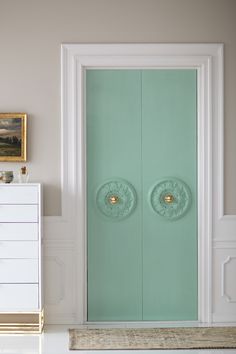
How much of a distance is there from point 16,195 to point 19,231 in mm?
286

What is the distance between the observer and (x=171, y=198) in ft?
19.0

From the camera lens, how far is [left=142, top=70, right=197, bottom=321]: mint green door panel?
5801mm

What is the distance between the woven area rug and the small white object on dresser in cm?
48

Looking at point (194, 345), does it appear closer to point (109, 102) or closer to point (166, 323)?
point (166, 323)

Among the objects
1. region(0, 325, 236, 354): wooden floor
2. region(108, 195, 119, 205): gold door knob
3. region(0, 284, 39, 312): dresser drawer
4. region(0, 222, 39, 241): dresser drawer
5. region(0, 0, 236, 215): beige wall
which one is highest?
region(0, 0, 236, 215): beige wall

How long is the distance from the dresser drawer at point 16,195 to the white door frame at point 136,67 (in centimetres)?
42

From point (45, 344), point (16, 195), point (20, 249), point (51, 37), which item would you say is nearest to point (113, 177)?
point (16, 195)

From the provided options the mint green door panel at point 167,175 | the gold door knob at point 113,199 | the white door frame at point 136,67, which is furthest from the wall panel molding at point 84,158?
the gold door knob at point 113,199

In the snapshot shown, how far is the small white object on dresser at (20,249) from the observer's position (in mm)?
5312

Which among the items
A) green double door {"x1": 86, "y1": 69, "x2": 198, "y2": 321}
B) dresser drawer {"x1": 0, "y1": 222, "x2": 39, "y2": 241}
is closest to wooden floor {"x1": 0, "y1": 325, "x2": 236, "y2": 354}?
green double door {"x1": 86, "y1": 69, "x2": 198, "y2": 321}

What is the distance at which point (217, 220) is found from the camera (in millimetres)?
5754

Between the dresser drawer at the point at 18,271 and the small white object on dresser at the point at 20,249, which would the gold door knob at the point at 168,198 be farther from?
the dresser drawer at the point at 18,271

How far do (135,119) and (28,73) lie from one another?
0.99 m

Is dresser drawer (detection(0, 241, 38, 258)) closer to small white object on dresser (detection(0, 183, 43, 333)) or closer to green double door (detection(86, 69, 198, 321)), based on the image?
small white object on dresser (detection(0, 183, 43, 333))
